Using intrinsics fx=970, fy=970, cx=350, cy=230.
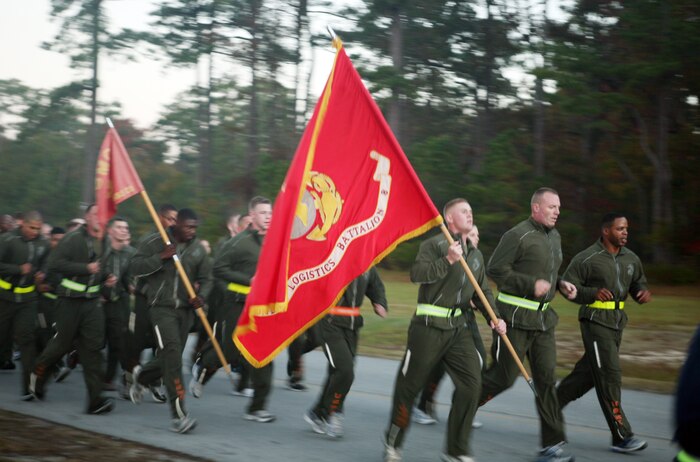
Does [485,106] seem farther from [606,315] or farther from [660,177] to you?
[606,315]

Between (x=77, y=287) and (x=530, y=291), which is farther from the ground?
(x=530, y=291)

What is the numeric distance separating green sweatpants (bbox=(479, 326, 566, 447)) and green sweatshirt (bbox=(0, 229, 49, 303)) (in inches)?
Answer: 223

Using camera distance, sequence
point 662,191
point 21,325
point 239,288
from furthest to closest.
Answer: point 662,191 < point 21,325 < point 239,288

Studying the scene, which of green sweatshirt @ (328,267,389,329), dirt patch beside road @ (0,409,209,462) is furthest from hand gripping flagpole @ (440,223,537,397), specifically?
dirt patch beside road @ (0,409,209,462)

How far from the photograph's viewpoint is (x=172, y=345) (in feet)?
27.8

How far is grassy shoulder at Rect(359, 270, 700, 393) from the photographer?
1332 centimetres

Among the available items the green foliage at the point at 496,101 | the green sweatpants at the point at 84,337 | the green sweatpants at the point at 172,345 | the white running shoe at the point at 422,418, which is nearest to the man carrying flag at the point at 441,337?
the white running shoe at the point at 422,418

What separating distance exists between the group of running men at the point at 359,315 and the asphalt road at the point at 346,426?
0.22 m

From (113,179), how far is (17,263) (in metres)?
1.88

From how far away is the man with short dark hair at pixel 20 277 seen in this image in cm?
1081

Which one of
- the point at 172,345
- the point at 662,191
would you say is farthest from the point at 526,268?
the point at 662,191

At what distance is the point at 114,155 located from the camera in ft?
32.7

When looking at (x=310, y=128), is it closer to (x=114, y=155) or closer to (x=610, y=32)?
(x=114, y=155)

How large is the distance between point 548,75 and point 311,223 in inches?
866
